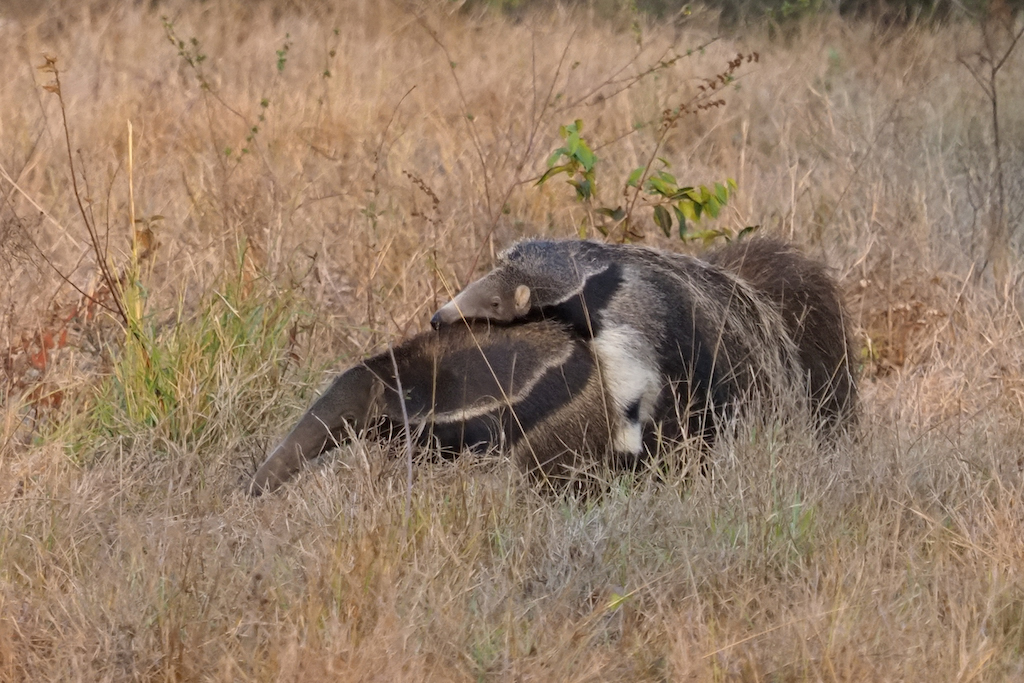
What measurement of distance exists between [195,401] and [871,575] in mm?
2636

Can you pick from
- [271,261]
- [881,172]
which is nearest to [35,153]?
[271,261]

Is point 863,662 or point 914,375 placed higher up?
point 863,662

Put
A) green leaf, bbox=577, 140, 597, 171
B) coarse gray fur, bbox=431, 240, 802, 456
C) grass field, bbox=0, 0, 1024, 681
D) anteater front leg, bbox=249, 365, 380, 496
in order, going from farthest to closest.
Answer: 1. green leaf, bbox=577, 140, 597, 171
2. coarse gray fur, bbox=431, 240, 802, 456
3. anteater front leg, bbox=249, 365, 380, 496
4. grass field, bbox=0, 0, 1024, 681

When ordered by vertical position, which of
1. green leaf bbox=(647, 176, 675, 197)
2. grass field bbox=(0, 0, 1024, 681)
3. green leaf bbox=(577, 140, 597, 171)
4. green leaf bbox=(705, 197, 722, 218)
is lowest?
grass field bbox=(0, 0, 1024, 681)

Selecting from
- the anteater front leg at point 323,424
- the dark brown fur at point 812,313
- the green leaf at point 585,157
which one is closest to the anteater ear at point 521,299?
the anteater front leg at point 323,424

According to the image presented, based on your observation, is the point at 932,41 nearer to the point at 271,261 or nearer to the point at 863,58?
the point at 863,58

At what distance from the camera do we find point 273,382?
505 centimetres

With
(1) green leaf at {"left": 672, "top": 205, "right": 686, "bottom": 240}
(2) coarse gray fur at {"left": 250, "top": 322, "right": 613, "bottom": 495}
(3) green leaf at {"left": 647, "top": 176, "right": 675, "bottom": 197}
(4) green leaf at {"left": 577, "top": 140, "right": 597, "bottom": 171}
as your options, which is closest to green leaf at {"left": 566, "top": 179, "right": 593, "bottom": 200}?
(4) green leaf at {"left": 577, "top": 140, "right": 597, "bottom": 171}

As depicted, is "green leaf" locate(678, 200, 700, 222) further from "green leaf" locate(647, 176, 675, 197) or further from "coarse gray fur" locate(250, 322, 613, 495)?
"coarse gray fur" locate(250, 322, 613, 495)

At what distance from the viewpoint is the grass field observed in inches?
117

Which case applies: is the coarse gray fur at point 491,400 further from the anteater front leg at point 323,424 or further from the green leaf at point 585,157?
the green leaf at point 585,157

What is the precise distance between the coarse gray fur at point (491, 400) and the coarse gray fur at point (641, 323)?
0.26 ft

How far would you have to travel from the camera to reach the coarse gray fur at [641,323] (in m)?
4.21

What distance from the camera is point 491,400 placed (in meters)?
4.18
